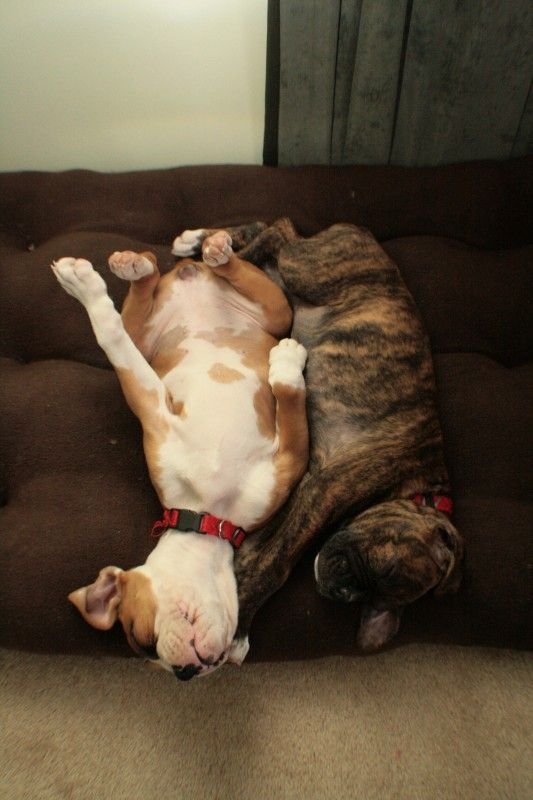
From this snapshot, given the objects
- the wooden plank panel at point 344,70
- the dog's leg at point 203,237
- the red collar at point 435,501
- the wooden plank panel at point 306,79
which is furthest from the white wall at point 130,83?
the red collar at point 435,501

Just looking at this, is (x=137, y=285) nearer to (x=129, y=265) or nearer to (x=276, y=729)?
(x=129, y=265)

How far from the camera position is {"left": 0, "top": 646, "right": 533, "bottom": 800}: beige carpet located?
1743 millimetres

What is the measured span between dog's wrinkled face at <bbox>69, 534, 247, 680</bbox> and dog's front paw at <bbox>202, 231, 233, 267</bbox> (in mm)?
874

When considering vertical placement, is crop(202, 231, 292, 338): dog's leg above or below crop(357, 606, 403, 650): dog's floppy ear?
above

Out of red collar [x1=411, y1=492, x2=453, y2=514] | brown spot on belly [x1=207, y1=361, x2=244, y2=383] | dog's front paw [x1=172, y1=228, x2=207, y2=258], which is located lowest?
red collar [x1=411, y1=492, x2=453, y2=514]

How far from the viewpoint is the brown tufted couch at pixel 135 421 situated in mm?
1677

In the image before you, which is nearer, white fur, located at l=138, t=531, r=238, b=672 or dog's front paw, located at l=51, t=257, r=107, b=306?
white fur, located at l=138, t=531, r=238, b=672

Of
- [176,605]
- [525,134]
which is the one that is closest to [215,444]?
[176,605]

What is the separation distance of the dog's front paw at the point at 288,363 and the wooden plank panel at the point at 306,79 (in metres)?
0.97

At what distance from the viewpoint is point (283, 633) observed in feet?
5.50

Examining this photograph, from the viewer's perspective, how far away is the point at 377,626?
1.60 metres

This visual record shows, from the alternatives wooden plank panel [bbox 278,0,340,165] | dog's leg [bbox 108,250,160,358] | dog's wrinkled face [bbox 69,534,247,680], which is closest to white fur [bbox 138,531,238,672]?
dog's wrinkled face [bbox 69,534,247,680]

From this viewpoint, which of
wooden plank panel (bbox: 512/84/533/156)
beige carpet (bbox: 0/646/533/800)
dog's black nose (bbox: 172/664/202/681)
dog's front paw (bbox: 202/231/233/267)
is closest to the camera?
dog's black nose (bbox: 172/664/202/681)

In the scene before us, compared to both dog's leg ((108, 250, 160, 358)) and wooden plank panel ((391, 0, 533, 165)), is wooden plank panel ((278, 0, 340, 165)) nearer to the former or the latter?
wooden plank panel ((391, 0, 533, 165))
